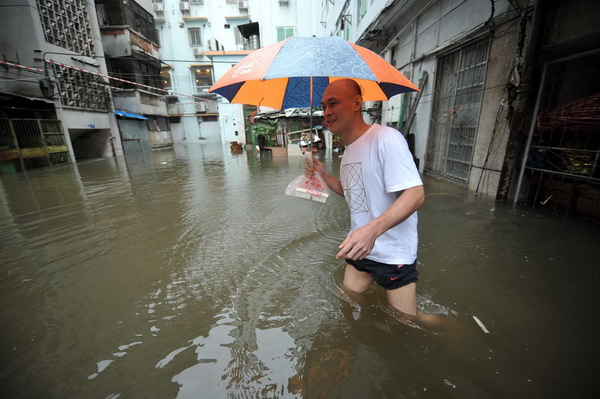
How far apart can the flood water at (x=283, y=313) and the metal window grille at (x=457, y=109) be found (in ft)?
8.83

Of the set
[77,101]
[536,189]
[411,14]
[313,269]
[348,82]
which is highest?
[411,14]

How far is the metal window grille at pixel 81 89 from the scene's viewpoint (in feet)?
43.9

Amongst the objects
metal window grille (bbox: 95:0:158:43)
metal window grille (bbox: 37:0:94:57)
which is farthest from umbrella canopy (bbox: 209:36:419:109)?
metal window grille (bbox: 95:0:158:43)

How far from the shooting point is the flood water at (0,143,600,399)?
1687 mm

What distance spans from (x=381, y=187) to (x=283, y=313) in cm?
148

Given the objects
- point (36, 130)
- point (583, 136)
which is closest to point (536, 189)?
point (583, 136)

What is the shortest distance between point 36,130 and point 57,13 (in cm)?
652

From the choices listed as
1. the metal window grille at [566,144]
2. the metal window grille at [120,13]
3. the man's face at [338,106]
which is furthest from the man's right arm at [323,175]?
the metal window grille at [120,13]

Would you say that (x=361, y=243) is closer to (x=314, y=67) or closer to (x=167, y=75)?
(x=314, y=67)

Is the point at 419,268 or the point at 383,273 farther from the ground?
the point at 383,273

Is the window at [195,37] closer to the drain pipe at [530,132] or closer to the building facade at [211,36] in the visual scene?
the building facade at [211,36]

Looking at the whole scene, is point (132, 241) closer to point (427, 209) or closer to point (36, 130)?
point (427, 209)

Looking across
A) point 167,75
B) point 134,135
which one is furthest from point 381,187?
point 167,75

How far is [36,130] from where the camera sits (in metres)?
12.2
